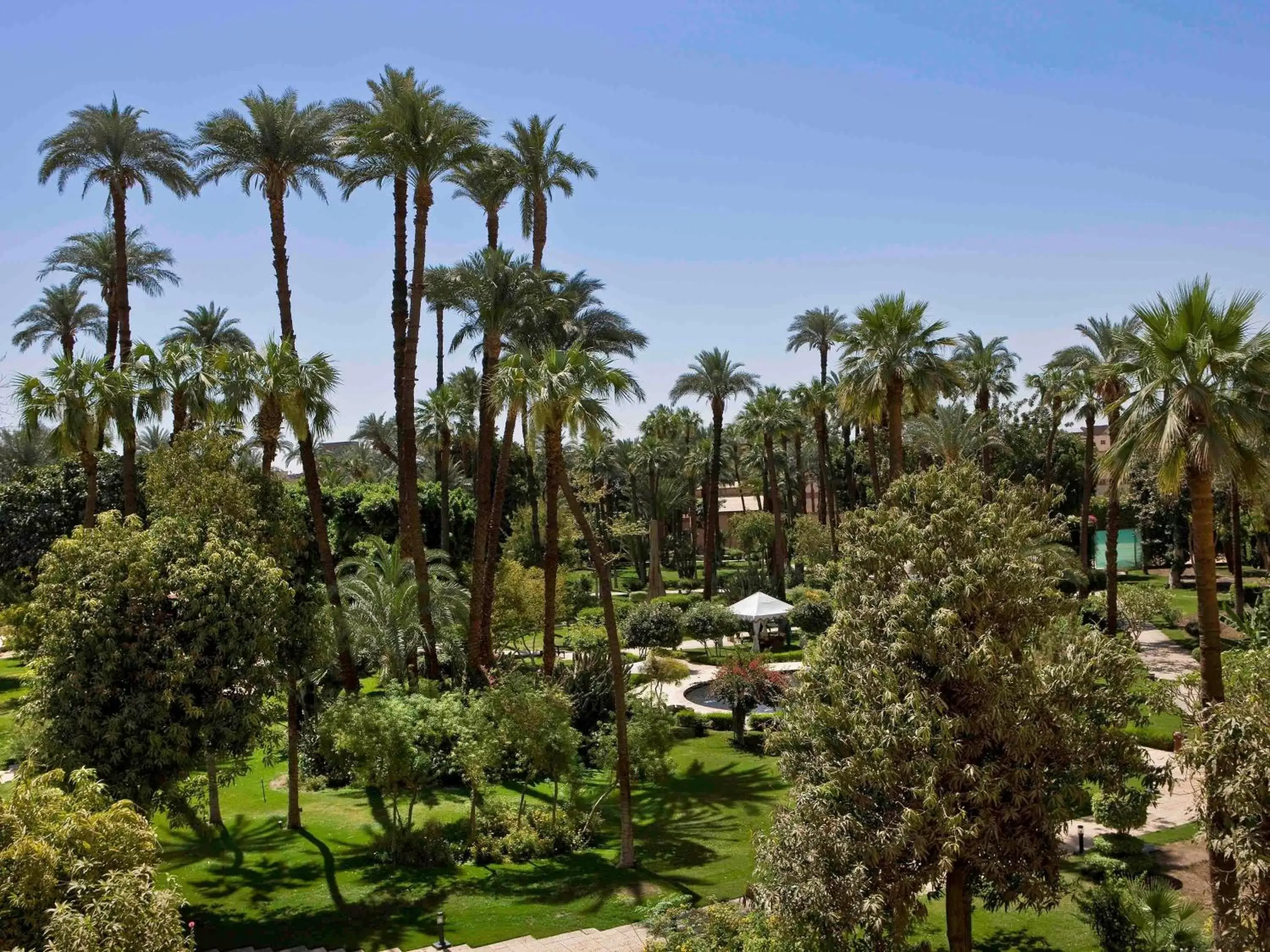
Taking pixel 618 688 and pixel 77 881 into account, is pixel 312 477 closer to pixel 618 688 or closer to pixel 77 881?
pixel 618 688

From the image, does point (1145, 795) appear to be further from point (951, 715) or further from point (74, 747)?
point (74, 747)

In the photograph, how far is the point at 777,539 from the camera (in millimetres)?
53875

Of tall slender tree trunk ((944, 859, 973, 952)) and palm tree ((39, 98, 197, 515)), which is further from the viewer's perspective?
palm tree ((39, 98, 197, 515))

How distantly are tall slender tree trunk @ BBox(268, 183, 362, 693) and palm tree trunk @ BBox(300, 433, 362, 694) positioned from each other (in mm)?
11

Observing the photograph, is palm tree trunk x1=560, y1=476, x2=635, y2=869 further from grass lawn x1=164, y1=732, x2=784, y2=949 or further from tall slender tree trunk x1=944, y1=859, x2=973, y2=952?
tall slender tree trunk x1=944, y1=859, x2=973, y2=952

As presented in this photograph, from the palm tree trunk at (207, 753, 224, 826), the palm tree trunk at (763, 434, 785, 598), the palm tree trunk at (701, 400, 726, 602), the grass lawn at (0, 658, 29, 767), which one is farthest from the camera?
the palm tree trunk at (763, 434, 785, 598)

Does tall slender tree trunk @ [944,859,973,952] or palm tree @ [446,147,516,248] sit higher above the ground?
palm tree @ [446,147,516,248]

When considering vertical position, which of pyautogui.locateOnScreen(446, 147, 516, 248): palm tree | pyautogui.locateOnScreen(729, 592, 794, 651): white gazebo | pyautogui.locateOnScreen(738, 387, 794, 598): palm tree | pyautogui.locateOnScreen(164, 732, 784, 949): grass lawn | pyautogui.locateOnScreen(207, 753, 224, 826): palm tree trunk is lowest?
pyautogui.locateOnScreen(164, 732, 784, 949): grass lawn

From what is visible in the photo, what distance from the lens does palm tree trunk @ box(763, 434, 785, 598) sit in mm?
51688

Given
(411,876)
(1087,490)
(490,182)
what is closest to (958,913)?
(411,876)

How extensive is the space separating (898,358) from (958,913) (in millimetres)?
18449

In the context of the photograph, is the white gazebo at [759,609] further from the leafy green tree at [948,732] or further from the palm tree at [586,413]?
the leafy green tree at [948,732]

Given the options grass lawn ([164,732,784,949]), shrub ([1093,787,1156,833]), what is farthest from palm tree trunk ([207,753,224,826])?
shrub ([1093,787,1156,833])

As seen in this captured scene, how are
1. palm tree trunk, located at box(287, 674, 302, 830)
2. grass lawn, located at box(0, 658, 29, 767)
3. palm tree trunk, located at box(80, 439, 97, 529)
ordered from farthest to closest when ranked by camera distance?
palm tree trunk, located at box(80, 439, 97, 529) → palm tree trunk, located at box(287, 674, 302, 830) → grass lawn, located at box(0, 658, 29, 767)
